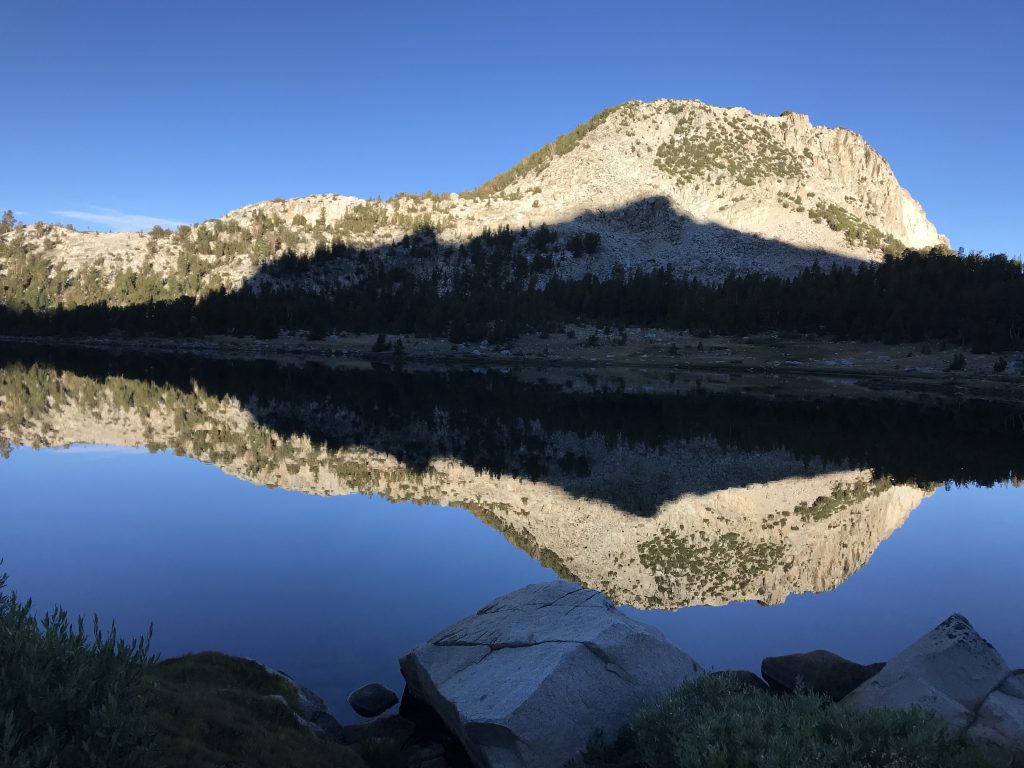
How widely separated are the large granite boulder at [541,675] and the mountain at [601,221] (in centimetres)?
13075

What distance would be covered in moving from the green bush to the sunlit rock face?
36.8 ft

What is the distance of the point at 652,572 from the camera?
17.2m

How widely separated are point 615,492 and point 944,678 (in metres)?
17.0

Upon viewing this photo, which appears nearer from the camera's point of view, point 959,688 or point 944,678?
point 959,688

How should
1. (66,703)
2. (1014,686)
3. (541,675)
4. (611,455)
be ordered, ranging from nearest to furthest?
(66,703) < (1014,686) < (541,675) < (611,455)

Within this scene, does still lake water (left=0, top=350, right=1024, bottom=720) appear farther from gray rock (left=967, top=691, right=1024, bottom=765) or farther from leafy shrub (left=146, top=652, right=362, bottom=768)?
gray rock (left=967, top=691, right=1024, bottom=765)

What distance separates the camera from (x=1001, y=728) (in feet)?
26.6

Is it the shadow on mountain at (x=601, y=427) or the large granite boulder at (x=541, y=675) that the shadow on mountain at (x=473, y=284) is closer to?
the shadow on mountain at (x=601, y=427)

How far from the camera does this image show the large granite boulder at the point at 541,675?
8406 mm

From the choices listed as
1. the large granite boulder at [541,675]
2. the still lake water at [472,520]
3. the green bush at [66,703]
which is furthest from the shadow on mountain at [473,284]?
the green bush at [66,703]

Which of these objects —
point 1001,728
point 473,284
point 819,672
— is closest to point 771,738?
point 1001,728

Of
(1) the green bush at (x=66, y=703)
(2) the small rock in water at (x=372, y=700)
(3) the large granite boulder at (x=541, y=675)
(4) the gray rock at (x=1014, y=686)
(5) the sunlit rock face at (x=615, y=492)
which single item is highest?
(1) the green bush at (x=66, y=703)

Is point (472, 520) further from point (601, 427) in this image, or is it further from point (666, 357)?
point (666, 357)

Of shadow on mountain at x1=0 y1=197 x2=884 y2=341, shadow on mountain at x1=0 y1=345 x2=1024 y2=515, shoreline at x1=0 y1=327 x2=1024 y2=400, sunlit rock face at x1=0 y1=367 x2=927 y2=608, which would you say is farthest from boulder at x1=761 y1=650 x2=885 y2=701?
shadow on mountain at x1=0 y1=197 x2=884 y2=341
